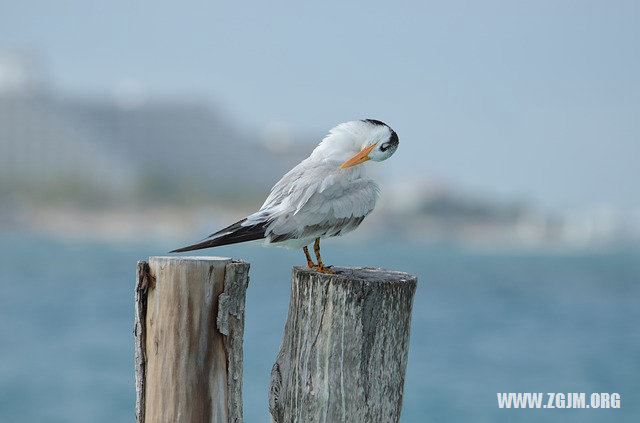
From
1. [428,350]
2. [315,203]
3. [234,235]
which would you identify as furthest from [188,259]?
[428,350]

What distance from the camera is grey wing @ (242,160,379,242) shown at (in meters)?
4.28

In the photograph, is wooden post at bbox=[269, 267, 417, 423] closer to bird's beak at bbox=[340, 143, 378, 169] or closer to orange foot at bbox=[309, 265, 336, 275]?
orange foot at bbox=[309, 265, 336, 275]

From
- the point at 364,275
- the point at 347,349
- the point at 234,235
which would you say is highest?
the point at 234,235

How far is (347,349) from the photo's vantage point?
380 centimetres

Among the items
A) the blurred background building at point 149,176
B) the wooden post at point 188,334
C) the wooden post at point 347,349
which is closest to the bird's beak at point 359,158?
the wooden post at point 347,349

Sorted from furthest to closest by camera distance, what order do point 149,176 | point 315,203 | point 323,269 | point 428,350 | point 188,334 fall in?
point 149,176 → point 428,350 → point 315,203 → point 323,269 → point 188,334

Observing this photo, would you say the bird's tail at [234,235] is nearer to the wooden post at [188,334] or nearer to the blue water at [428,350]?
the wooden post at [188,334]

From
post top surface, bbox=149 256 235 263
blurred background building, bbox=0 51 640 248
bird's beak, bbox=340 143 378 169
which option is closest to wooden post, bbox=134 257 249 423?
post top surface, bbox=149 256 235 263

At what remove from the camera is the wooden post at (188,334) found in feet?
12.3

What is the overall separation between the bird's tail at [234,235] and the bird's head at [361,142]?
2.16ft

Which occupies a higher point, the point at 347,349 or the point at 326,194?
the point at 326,194

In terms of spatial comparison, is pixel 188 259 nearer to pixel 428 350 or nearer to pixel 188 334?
pixel 188 334

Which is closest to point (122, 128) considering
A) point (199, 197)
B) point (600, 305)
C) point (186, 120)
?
point (186, 120)

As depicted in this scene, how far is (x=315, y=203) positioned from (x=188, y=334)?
1.02 m
